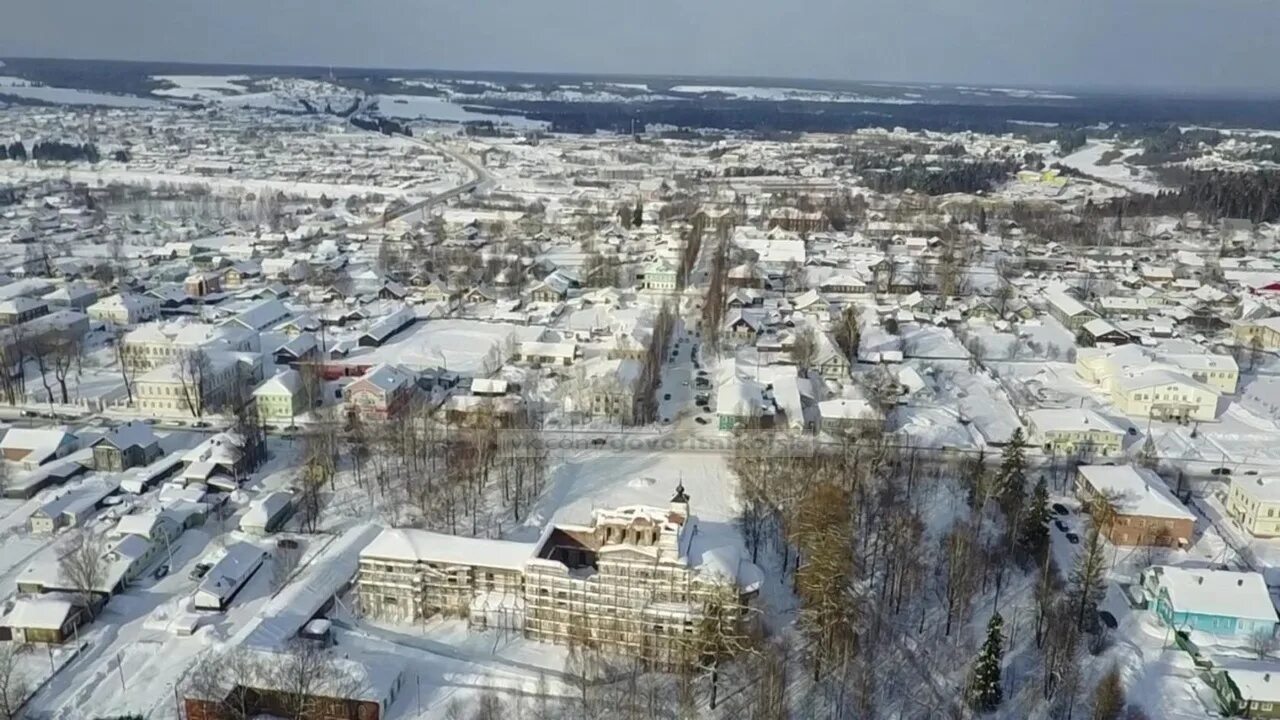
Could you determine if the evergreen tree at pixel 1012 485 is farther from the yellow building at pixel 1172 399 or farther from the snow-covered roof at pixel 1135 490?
the yellow building at pixel 1172 399

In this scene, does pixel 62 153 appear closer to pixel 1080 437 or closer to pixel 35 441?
pixel 35 441

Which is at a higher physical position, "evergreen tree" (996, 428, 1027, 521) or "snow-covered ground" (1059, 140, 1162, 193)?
"snow-covered ground" (1059, 140, 1162, 193)

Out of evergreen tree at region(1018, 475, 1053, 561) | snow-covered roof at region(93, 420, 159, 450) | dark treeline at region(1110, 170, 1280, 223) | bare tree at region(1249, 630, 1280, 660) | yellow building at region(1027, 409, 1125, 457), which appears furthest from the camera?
dark treeline at region(1110, 170, 1280, 223)

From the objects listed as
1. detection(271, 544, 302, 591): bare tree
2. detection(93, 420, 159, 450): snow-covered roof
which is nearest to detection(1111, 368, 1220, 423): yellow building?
detection(271, 544, 302, 591): bare tree

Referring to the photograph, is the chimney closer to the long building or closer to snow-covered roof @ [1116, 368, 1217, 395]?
the long building

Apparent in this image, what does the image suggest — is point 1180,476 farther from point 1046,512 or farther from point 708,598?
point 708,598
